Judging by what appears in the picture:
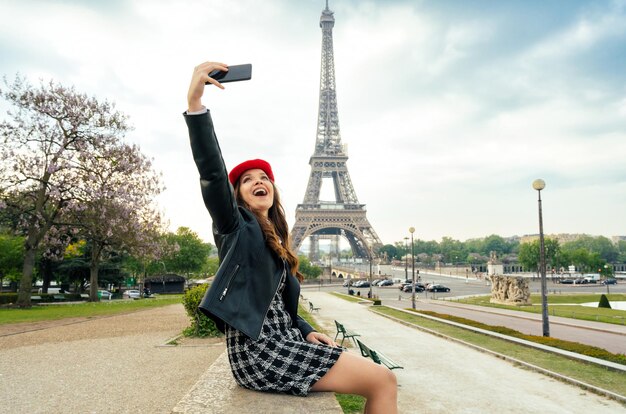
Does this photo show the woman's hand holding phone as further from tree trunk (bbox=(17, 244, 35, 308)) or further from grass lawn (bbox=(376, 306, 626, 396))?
tree trunk (bbox=(17, 244, 35, 308))

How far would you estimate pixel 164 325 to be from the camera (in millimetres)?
17188

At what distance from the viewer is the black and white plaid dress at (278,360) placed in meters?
2.58

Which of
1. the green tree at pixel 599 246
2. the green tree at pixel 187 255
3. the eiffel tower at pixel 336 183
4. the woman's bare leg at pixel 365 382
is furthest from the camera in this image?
the green tree at pixel 599 246

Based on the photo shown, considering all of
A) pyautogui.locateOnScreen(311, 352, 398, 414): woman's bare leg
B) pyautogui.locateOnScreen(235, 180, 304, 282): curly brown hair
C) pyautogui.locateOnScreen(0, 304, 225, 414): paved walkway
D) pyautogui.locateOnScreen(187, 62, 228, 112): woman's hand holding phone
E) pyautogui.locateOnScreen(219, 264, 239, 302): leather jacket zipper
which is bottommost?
pyautogui.locateOnScreen(0, 304, 225, 414): paved walkway

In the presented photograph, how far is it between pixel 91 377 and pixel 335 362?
7.63 m

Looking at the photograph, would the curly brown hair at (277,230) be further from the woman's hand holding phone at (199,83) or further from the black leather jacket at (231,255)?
the woman's hand holding phone at (199,83)

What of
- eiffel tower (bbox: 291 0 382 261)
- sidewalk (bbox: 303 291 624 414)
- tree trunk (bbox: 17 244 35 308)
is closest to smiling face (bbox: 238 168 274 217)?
sidewalk (bbox: 303 291 624 414)

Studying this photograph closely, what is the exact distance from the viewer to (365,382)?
242 cm

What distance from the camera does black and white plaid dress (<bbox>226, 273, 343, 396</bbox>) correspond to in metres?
2.58

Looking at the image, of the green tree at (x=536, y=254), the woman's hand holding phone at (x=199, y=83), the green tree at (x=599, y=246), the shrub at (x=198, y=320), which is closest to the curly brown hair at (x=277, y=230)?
the woman's hand holding phone at (x=199, y=83)

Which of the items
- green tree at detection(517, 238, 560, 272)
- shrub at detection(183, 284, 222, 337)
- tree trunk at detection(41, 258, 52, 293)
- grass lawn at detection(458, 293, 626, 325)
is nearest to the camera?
shrub at detection(183, 284, 222, 337)

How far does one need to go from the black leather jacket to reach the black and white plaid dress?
0.52 feet

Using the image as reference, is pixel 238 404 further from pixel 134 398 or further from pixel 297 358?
pixel 134 398

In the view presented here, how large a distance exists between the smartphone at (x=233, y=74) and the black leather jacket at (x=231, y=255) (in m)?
0.27
